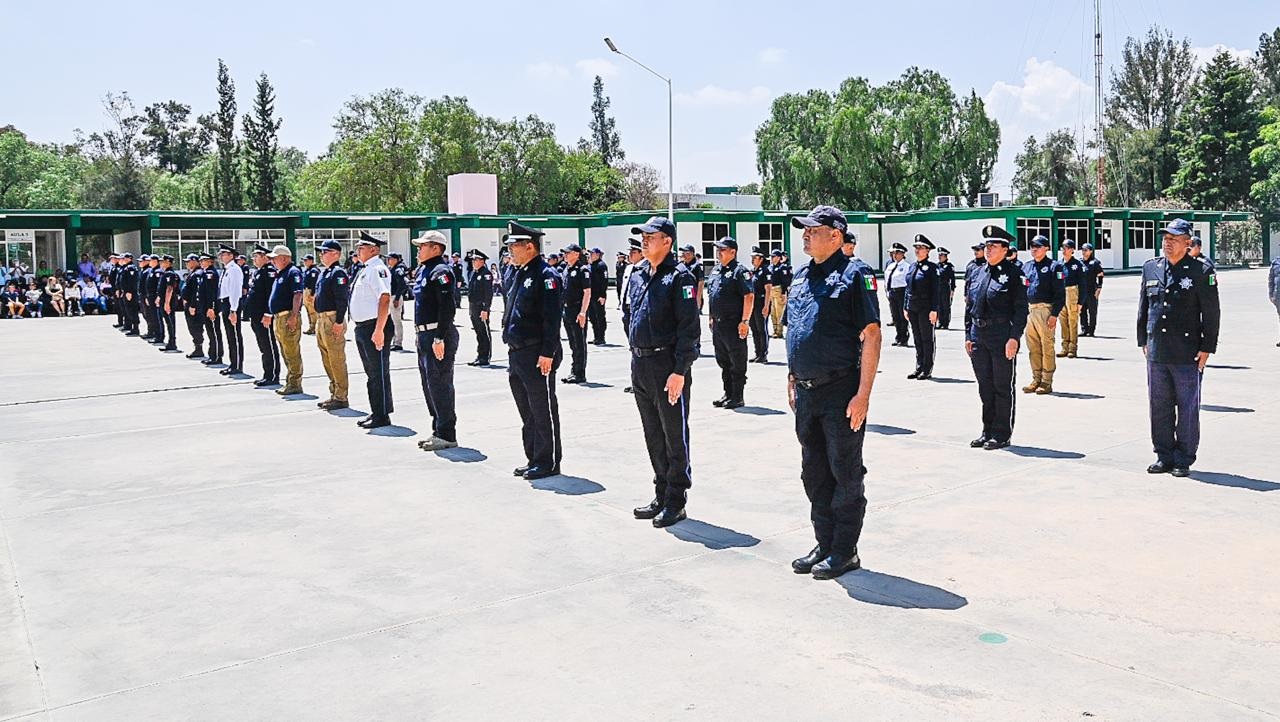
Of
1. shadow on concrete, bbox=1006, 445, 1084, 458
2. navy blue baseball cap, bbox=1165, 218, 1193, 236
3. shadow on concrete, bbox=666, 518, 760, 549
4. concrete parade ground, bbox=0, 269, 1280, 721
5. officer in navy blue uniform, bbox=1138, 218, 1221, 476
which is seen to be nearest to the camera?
concrete parade ground, bbox=0, 269, 1280, 721

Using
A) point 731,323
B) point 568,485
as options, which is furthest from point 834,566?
point 731,323

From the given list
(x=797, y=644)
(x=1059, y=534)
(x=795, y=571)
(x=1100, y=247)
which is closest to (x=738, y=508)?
(x=795, y=571)

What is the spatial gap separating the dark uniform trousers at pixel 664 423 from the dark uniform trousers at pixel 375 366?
4617mm

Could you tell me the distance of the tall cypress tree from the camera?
7644 cm

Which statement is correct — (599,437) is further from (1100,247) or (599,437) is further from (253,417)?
(1100,247)

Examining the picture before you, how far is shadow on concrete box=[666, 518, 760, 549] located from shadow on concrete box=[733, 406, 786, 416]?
15.5 ft

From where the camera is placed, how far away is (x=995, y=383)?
9633mm

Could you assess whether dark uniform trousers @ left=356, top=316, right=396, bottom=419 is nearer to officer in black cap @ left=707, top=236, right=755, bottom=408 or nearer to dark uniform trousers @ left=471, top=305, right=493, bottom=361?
officer in black cap @ left=707, top=236, right=755, bottom=408

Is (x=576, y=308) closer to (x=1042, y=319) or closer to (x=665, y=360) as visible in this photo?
(x=1042, y=319)

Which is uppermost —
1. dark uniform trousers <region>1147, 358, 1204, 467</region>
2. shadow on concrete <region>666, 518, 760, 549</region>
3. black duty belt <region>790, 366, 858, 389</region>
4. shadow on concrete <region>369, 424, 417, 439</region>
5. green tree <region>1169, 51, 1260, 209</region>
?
green tree <region>1169, 51, 1260, 209</region>

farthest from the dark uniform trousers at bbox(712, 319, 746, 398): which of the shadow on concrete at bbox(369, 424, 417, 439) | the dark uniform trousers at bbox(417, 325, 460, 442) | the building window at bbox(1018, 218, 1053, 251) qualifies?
the building window at bbox(1018, 218, 1053, 251)

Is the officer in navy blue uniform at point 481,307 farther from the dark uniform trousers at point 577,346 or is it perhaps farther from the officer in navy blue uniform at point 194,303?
the officer in navy blue uniform at point 194,303

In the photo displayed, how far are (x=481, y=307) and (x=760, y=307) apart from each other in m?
4.82

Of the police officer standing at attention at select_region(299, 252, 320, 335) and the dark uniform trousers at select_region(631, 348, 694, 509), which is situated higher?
the police officer standing at attention at select_region(299, 252, 320, 335)
